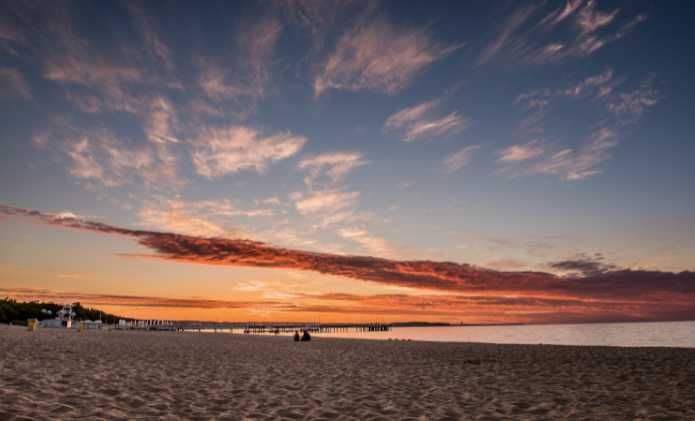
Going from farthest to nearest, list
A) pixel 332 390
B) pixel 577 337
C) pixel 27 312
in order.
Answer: pixel 27 312
pixel 577 337
pixel 332 390

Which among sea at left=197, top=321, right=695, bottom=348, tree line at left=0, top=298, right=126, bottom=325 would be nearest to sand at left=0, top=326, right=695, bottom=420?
sea at left=197, top=321, right=695, bottom=348

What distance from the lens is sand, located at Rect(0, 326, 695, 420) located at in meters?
9.46

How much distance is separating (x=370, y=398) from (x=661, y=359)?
1673cm

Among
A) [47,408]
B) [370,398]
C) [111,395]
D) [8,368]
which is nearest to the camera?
[47,408]

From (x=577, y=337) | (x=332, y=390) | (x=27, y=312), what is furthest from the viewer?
(x=27, y=312)

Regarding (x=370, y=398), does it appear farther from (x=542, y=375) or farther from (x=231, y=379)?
(x=542, y=375)

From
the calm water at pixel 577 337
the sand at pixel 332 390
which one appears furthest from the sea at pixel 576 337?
the sand at pixel 332 390

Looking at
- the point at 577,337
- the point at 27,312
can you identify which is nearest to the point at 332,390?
the point at 577,337

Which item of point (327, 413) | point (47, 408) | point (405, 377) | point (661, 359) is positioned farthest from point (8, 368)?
point (661, 359)

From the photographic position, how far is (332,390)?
12742 mm

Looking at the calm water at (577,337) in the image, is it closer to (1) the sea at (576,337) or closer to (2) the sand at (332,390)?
(1) the sea at (576,337)

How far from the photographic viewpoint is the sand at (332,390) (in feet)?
31.0

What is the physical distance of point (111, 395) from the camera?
10.5 m

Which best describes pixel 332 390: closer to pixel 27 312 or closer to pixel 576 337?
pixel 576 337
